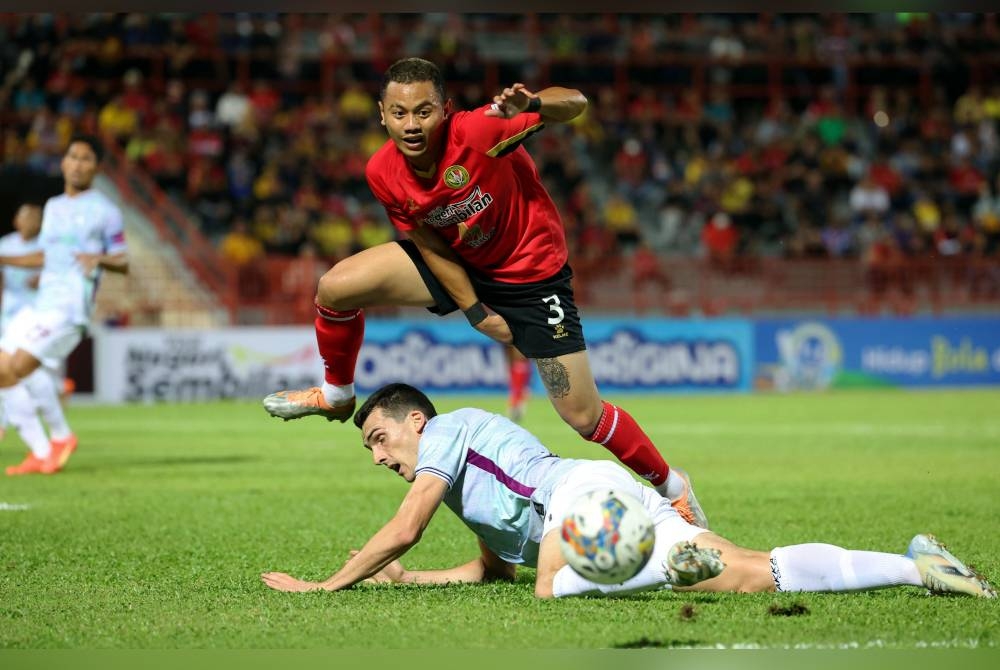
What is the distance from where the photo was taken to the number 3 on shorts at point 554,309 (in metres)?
6.50

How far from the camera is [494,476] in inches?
216

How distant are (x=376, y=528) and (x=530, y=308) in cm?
210

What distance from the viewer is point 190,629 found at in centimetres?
472

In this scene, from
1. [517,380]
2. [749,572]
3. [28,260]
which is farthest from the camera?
[517,380]

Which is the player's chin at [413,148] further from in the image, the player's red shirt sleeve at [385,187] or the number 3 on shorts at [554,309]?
the number 3 on shorts at [554,309]

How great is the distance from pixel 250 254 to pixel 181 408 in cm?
438

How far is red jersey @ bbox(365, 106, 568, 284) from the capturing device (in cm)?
614

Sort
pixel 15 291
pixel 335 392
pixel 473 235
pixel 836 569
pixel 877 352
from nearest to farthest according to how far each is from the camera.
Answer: pixel 836 569 < pixel 473 235 < pixel 335 392 < pixel 15 291 < pixel 877 352

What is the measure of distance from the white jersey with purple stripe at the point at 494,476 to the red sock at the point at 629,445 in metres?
1.01

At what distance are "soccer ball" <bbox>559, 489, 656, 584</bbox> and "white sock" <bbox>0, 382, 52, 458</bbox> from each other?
26.0 ft

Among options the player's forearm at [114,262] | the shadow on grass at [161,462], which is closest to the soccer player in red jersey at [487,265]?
the player's forearm at [114,262]

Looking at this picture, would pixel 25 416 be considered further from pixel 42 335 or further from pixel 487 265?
pixel 487 265


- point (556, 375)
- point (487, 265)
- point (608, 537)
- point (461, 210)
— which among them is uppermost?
point (461, 210)

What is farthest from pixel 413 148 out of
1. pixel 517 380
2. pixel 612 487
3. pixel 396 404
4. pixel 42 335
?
pixel 517 380
